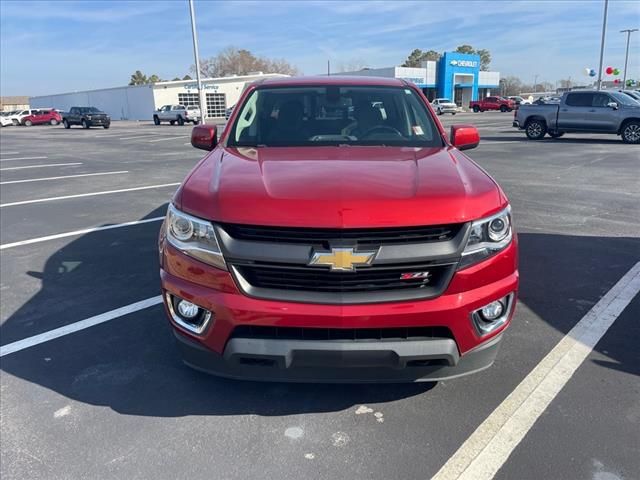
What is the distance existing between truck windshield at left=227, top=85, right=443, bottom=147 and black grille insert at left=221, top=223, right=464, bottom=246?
1335 mm

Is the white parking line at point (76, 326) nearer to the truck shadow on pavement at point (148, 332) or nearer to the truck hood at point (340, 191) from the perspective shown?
the truck shadow on pavement at point (148, 332)

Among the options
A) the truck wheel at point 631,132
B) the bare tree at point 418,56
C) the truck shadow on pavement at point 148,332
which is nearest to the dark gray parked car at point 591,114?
the truck wheel at point 631,132

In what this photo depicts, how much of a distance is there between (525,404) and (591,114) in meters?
18.8

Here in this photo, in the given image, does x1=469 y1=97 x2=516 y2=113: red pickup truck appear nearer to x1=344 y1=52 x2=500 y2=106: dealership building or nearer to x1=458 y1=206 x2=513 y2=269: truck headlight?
x1=344 y1=52 x2=500 y2=106: dealership building

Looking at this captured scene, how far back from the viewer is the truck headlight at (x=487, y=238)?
94.8 inches

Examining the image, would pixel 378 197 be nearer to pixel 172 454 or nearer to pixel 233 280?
pixel 233 280

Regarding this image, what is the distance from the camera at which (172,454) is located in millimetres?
2443

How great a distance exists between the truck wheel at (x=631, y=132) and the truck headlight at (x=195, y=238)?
19.8 meters

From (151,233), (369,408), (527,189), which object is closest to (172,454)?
(369,408)

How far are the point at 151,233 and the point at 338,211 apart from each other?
189 inches

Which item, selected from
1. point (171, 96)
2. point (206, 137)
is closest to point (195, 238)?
point (206, 137)

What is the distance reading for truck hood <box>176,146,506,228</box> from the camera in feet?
7.61

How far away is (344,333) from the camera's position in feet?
7.68

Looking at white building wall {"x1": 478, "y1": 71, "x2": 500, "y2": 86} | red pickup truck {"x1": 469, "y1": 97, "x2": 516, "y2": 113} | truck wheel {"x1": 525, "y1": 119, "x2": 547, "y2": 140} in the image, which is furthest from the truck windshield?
white building wall {"x1": 478, "y1": 71, "x2": 500, "y2": 86}
